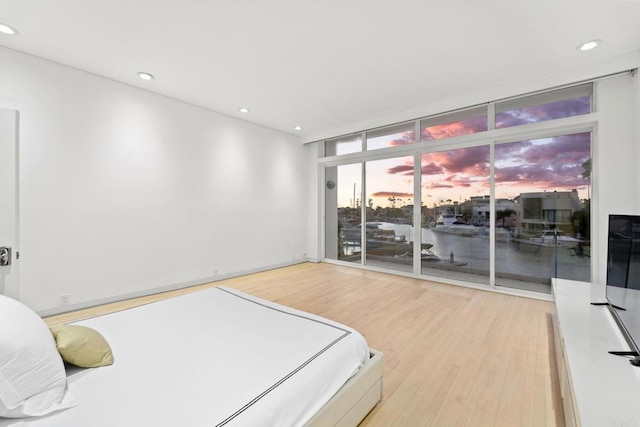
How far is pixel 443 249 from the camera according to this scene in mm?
4684

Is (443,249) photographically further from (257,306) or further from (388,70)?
(257,306)

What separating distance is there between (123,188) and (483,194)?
5185 millimetres

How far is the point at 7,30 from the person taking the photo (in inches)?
101

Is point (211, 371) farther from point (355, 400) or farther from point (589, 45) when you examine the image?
point (589, 45)

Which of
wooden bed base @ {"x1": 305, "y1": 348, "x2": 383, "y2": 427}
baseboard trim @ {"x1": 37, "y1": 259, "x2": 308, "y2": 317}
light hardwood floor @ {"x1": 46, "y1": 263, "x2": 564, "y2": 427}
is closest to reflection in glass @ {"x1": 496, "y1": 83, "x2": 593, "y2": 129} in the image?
light hardwood floor @ {"x1": 46, "y1": 263, "x2": 564, "y2": 427}

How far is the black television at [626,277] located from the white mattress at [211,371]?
5.70 feet

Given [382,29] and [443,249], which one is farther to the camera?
[443,249]

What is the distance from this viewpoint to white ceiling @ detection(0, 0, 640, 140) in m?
2.29

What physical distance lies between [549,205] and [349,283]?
9.92 ft

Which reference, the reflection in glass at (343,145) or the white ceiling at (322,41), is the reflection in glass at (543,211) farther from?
the reflection in glass at (343,145)

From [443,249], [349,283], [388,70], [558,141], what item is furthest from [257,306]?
[558,141]

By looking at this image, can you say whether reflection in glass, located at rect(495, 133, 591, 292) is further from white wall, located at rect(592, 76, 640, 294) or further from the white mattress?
the white mattress

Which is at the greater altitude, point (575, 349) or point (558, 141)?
point (558, 141)

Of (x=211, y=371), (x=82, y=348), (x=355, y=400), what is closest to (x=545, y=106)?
Result: (x=355, y=400)
